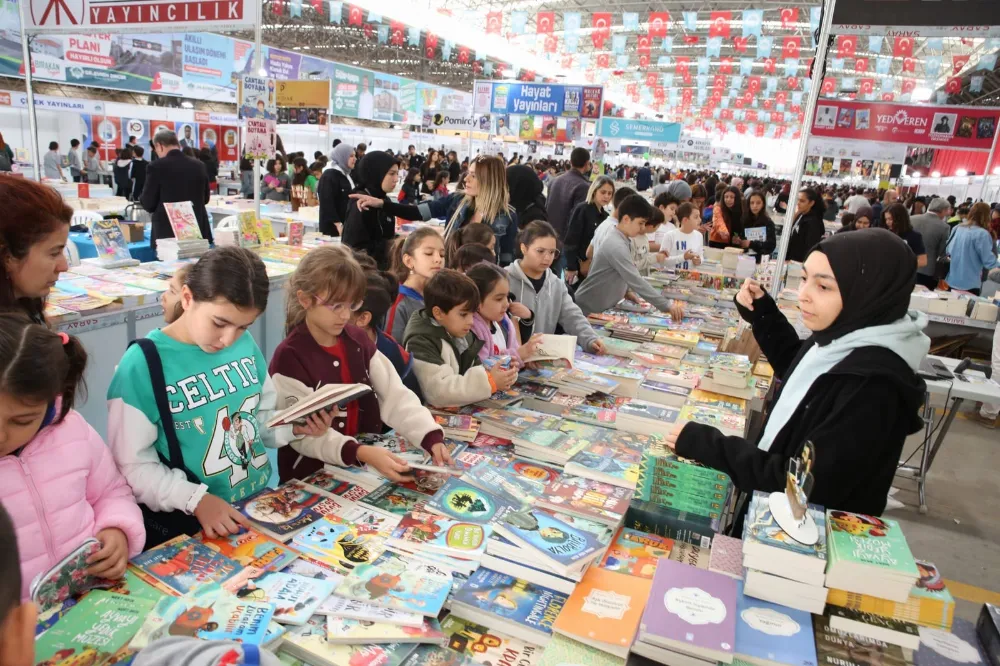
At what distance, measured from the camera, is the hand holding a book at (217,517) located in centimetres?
154

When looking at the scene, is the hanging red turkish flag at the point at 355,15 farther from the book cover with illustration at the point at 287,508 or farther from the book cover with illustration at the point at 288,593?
the book cover with illustration at the point at 288,593

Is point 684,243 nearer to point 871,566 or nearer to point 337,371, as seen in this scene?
point 337,371

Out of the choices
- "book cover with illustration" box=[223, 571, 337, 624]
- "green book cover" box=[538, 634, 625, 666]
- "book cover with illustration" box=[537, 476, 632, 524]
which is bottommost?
"book cover with illustration" box=[223, 571, 337, 624]

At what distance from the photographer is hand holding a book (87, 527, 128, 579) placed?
1339 mm

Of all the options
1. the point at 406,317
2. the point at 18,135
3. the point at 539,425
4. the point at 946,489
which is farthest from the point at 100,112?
the point at 946,489

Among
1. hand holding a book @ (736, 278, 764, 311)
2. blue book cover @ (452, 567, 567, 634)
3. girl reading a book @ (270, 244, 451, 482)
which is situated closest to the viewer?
blue book cover @ (452, 567, 567, 634)

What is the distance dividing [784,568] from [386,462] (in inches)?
42.7

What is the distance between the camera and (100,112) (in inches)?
537

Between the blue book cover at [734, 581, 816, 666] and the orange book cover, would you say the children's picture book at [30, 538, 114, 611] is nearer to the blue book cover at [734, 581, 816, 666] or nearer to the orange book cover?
the orange book cover

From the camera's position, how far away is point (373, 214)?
521cm

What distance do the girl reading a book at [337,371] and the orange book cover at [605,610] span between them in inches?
27.3

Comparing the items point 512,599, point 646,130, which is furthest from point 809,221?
point 646,130

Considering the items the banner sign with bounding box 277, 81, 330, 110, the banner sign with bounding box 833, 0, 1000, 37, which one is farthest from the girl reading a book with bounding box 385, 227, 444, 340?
the banner sign with bounding box 277, 81, 330, 110

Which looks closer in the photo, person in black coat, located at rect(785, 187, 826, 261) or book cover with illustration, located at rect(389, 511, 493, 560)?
book cover with illustration, located at rect(389, 511, 493, 560)
